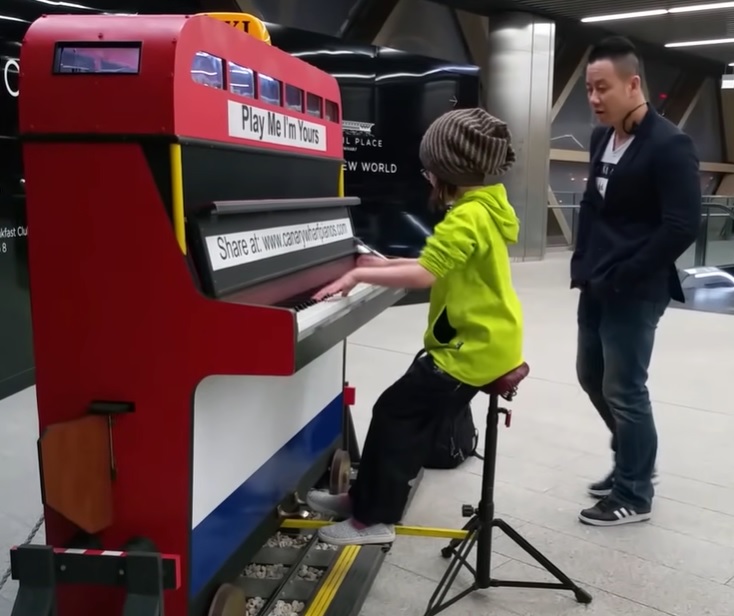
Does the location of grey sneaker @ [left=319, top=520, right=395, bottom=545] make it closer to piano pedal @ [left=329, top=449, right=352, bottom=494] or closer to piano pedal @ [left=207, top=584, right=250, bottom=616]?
piano pedal @ [left=207, top=584, right=250, bottom=616]

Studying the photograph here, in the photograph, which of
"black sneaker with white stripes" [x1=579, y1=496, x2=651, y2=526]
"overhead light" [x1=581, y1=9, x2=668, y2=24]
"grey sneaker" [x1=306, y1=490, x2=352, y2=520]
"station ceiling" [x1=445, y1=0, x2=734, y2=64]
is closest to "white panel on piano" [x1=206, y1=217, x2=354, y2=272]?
"grey sneaker" [x1=306, y1=490, x2=352, y2=520]

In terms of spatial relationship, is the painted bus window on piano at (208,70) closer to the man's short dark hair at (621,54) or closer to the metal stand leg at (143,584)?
the metal stand leg at (143,584)

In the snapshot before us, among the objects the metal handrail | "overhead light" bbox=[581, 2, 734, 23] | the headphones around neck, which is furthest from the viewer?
"overhead light" bbox=[581, 2, 734, 23]

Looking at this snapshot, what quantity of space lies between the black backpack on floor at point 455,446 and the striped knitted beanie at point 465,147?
50.7 inches

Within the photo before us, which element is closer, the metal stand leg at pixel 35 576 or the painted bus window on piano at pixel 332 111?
the metal stand leg at pixel 35 576

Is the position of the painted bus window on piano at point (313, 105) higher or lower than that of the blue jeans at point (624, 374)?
higher

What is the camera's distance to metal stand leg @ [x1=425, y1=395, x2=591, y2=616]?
6.64ft

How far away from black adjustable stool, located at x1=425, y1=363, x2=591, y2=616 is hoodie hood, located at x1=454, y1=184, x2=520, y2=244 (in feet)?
1.24

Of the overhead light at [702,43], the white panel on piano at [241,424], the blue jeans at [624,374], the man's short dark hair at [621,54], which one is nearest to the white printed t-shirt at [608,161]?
the man's short dark hair at [621,54]

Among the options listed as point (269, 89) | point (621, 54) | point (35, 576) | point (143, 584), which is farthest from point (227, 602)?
point (621, 54)

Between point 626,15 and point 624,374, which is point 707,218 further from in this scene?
point 624,374

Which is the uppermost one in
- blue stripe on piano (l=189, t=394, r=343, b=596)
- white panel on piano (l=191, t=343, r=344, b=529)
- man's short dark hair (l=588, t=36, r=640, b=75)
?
man's short dark hair (l=588, t=36, r=640, b=75)

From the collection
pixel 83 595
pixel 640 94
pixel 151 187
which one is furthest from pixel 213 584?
pixel 640 94

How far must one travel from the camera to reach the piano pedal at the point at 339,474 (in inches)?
107
